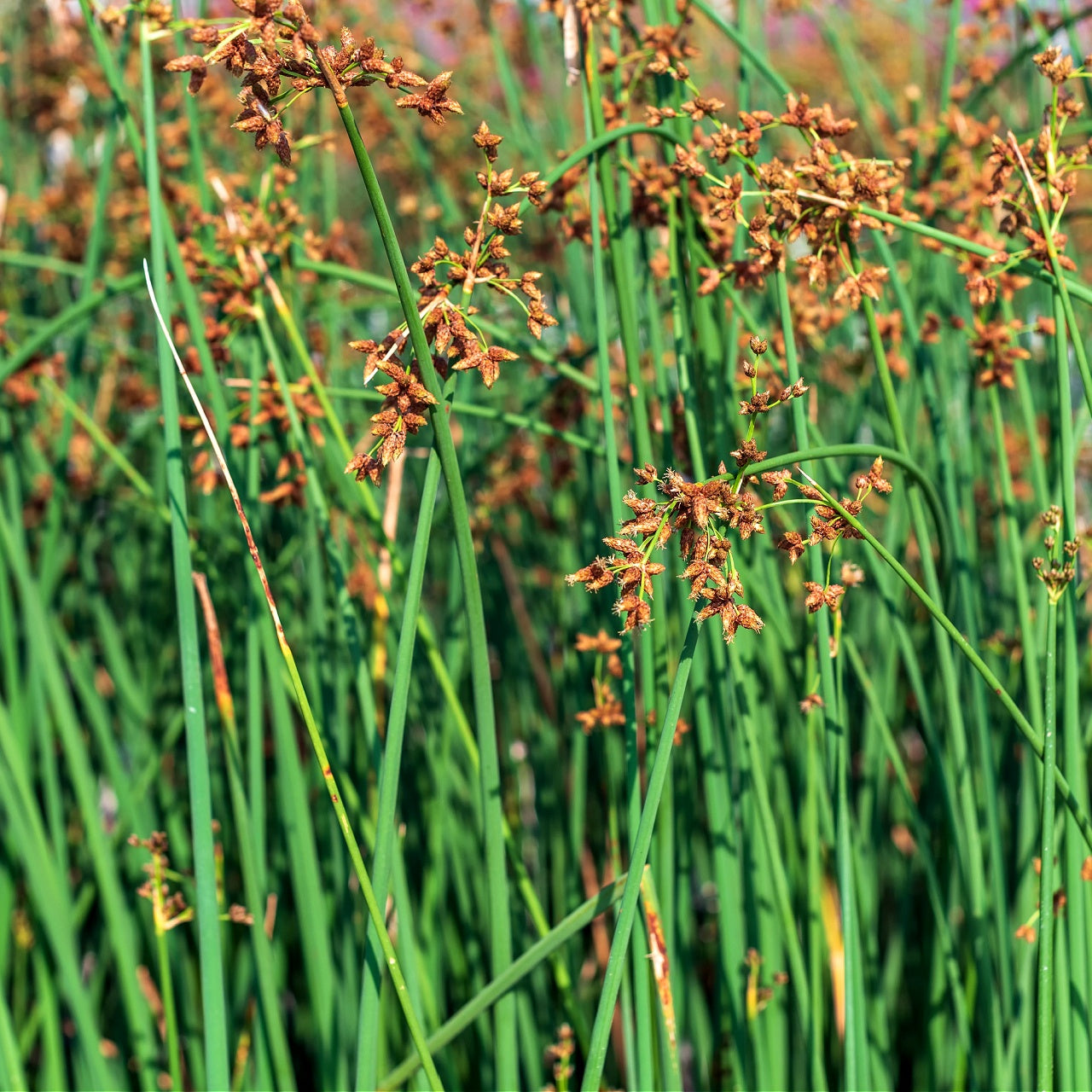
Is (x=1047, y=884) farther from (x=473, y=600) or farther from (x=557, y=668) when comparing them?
(x=557, y=668)

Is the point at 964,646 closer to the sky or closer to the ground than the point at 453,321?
closer to the ground

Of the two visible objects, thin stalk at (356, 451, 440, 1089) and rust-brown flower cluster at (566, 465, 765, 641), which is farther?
thin stalk at (356, 451, 440, 1089)

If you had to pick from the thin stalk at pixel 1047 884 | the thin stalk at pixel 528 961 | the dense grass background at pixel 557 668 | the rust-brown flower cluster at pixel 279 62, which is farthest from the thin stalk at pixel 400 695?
the thin stalk at pixel 1047 884

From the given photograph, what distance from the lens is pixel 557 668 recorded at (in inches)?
60.1

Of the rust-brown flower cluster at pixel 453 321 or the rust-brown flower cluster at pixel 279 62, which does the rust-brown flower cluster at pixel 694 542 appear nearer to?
the rust-brown flower cluster at pixel 453 321

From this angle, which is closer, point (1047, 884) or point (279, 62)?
point (279, 62)

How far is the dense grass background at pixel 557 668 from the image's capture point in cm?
85

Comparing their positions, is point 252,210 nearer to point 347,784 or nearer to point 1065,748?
point 347,784

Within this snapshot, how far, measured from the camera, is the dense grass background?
33.6 inches

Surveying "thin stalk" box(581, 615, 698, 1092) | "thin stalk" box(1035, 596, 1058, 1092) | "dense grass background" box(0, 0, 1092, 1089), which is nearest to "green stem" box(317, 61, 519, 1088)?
"dense grass background" box(0, 0, 1092, 1089)

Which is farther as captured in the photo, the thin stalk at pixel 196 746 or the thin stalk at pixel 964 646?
the thin stalk at pixel 196 746

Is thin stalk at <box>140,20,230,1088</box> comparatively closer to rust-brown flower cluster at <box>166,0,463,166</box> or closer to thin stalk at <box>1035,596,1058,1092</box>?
rust-brown flower cluster at <box>166,0,463,166</box>

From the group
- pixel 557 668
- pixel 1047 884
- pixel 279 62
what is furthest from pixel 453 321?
pixel 557 668

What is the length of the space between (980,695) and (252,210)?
0.88m
